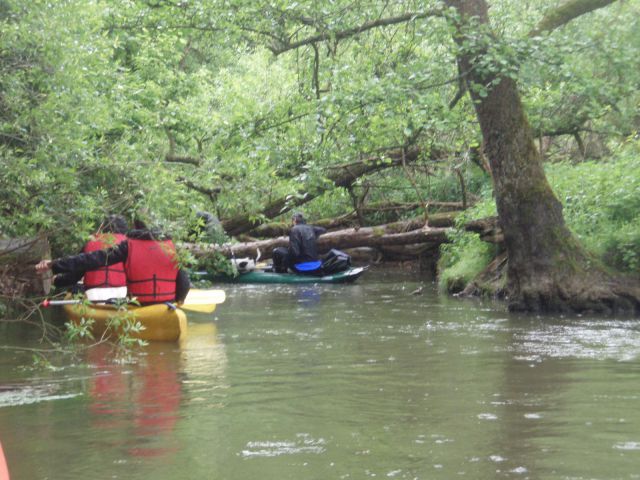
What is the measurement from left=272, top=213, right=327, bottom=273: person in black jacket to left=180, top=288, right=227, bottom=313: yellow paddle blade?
5.65 m

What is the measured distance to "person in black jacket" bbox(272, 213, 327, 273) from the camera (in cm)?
2031

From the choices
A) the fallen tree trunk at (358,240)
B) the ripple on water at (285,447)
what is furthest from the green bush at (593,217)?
the ripple on water at (285,447)

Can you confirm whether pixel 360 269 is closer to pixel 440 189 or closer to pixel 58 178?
pixel 440 189

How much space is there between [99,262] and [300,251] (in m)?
9.88

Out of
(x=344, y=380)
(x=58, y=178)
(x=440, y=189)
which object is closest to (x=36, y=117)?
(x=58, y=178)

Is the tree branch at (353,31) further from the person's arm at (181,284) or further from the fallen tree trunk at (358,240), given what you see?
the fallen tree trunk at (358,240)

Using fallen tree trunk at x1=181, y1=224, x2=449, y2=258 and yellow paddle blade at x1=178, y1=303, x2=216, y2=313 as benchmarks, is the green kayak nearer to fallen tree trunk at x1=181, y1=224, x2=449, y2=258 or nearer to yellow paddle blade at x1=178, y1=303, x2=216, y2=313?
fallen tree trunk at x1=181, y1=224, x2=449, y2=258

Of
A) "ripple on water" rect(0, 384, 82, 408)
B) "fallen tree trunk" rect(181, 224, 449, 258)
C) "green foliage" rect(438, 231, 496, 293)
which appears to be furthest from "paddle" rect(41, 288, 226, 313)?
"ripple on water" rect(0, 384, 82, 408)

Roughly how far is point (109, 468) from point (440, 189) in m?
16.6

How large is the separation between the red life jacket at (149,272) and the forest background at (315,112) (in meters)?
0.73

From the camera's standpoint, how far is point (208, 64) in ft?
101

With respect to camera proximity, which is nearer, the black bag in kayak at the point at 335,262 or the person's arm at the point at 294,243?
the person's arm at the point at 294,243

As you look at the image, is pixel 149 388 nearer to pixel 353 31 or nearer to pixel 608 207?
pixel 353 31

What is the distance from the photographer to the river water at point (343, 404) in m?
5.45
